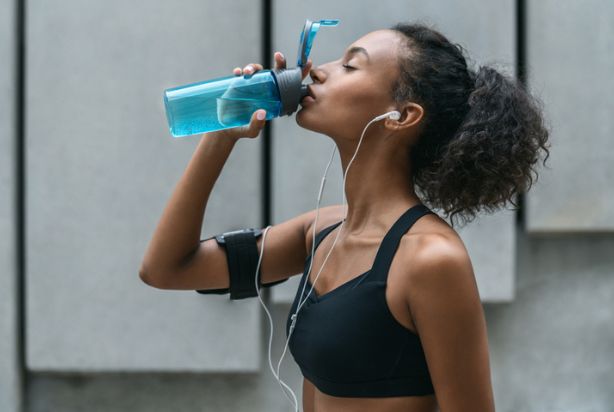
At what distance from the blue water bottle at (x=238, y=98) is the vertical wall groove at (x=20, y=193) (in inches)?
79.3

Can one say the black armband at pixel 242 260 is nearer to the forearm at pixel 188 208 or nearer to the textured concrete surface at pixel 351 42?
the forearm at pixel 188 208

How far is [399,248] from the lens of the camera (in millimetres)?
1483

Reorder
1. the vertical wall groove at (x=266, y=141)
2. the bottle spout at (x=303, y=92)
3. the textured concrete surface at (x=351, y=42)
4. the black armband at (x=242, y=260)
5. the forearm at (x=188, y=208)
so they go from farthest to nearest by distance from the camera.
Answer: the vertical wall groove at (x=266, y=141) → the textured concrete surface at (x=351, y=42) → the black armband at (x=242, y=260) → the forearm at (x=188, y=208) → the bottle spout at (x=303, y=92)

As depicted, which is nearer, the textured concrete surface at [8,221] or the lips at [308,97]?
the lips at [308,97]

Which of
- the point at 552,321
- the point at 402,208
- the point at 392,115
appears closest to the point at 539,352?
the point at 552,321

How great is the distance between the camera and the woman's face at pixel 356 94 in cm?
156

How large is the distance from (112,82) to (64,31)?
29 centimetres

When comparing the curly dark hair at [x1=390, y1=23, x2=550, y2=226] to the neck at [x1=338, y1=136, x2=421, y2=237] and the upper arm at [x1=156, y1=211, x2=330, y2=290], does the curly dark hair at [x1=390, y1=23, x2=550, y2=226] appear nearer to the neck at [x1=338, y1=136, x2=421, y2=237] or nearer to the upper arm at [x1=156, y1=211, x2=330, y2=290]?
the neck at [x1=338, y1=136, x2=421, y2=237]

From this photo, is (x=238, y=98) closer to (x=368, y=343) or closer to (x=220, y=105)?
(x=220, y=105)

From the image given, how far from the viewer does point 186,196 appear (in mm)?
1752

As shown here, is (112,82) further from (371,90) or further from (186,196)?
(371,90)

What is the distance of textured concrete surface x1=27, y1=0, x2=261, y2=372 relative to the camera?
3314mm

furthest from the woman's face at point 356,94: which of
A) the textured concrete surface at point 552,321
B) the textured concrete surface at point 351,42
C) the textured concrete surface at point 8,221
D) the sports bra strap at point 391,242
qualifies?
the textured concrete surface at point 8,221

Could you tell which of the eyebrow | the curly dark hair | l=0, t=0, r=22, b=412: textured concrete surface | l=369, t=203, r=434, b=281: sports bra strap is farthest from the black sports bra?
l=0, t=0, r=22, b=412: textured concrete surface
